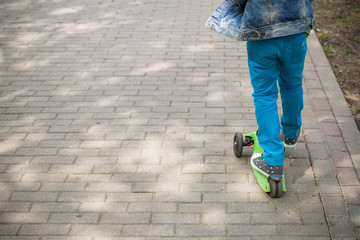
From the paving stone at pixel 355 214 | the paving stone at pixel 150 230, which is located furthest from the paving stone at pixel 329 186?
the paving stone at pixel 150 230

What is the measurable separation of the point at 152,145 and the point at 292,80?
61.5 inches

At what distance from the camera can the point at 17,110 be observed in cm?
470

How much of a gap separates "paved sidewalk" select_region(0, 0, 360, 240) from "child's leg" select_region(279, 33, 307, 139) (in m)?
0.41

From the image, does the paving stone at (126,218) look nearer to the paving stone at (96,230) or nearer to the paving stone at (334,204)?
the paving stone at (96,230)

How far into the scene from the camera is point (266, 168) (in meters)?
3.35

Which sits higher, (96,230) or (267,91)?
(267,91)

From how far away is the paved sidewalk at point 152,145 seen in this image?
3154mm

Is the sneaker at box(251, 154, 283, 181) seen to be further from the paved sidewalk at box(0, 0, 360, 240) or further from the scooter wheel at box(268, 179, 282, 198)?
the paved sidewalk at box(0, 0, 360, 240)

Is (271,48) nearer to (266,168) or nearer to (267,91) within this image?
(267,91)

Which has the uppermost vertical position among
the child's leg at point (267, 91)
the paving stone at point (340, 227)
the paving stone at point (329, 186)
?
the child's leg at point (267, 91)

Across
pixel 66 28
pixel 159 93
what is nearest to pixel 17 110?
pixel 159 93

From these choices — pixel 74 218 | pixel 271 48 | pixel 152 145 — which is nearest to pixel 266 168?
pixel 271 48

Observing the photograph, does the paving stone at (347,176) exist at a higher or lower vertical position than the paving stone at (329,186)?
lower

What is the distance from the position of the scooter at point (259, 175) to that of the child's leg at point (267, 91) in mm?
166
